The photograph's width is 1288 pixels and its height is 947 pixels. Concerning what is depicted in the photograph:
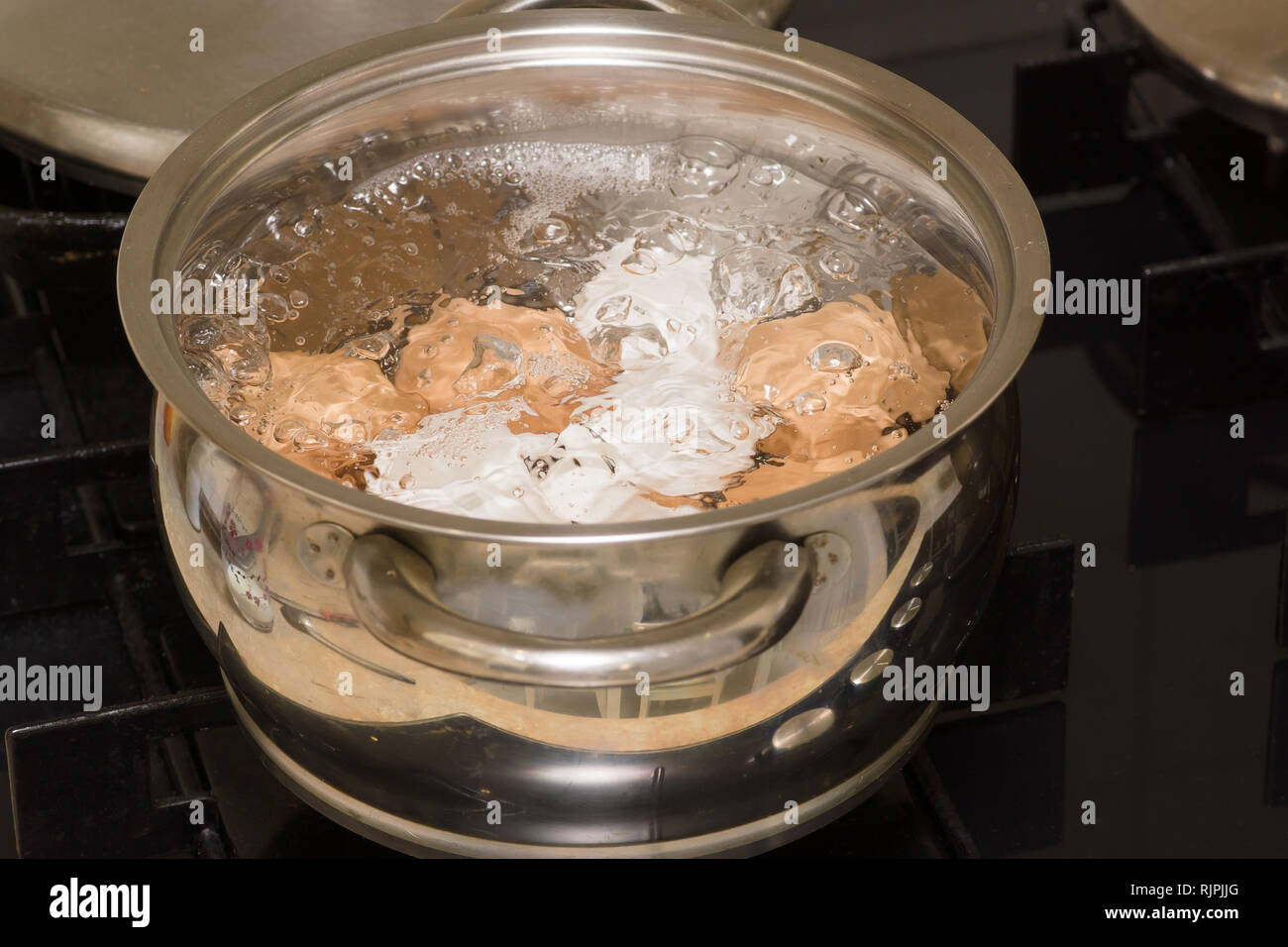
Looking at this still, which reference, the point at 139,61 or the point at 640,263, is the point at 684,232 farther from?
the point at 139,61

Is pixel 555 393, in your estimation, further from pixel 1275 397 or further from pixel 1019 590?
pixel 1275 397

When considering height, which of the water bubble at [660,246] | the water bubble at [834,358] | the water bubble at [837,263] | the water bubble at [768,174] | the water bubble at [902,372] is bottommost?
the water bubble at [902,372]

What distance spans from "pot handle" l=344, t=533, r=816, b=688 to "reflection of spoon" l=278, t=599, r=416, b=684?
0.03 metres

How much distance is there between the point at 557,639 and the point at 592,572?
3 cm

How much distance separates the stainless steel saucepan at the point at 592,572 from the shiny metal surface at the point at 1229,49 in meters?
0.31

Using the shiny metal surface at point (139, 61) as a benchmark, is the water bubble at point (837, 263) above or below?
below

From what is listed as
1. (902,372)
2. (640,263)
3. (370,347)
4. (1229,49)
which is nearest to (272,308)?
(370,347)

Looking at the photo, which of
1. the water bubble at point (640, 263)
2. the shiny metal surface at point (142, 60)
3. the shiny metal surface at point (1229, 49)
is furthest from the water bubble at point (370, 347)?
the shiny metal surface at point (1229, 49)

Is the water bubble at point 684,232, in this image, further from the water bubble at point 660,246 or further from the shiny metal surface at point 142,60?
the shiny metal surface at point 142,60

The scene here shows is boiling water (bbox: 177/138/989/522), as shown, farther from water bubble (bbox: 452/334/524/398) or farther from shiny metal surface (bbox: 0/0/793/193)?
shiny metal surface (bbox: 0/0/793/193)

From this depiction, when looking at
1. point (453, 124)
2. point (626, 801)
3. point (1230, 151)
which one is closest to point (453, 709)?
point (626, 801)

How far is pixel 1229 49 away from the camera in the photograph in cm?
90

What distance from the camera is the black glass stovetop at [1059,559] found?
26.9 inches

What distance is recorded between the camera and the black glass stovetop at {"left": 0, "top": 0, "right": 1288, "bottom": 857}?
2.24 ft
